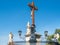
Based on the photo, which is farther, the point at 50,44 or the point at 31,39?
the point at 50,44

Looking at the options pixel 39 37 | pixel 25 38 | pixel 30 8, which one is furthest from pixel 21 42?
pixel 30 8

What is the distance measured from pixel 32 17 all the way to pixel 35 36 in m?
2.87

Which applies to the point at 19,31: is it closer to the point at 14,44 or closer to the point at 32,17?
the point at 14,44

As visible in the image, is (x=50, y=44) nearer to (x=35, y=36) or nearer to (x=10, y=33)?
(x=35, y=36)

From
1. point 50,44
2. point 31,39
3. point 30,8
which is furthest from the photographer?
point 30,8

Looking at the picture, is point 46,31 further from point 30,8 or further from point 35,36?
point 30,8

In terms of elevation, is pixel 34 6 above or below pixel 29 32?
above

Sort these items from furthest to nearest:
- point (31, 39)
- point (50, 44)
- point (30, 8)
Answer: point (30, 8), point (50, 44), point (31, 39)

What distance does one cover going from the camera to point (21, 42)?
2617 cm

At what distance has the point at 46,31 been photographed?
86.8ft

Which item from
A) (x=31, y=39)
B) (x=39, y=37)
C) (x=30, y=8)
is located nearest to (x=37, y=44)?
(x=31, y=39)

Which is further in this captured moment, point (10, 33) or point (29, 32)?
point (29, 32)

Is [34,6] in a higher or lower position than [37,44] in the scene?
higher

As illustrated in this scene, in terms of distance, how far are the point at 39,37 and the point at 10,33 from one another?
10.0 feet
